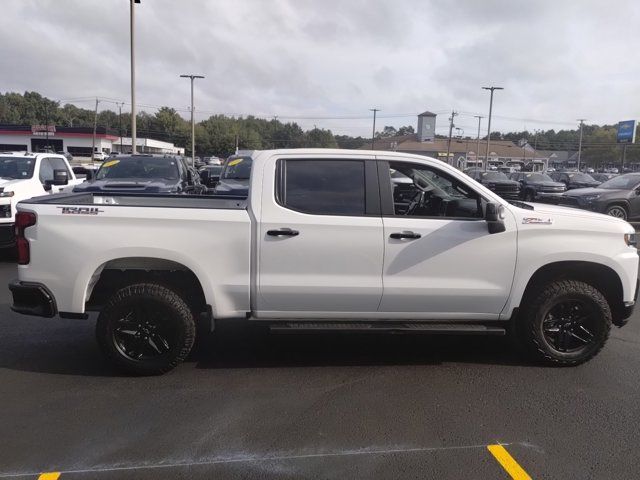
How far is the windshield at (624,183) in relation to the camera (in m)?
16.1

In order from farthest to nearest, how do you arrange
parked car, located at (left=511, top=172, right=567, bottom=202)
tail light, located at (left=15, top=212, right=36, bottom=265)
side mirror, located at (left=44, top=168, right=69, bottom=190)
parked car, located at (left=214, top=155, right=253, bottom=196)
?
parked car, located at (left=511, top=172, right=567, bottom=202)
parked car, located at (left=214, top=155, right=253, bottom=196)
side mirror, located at (left=44, top=168, right=69, bottom=190)
tail light, located at (left=15, top=212, right=36, bottom=265)

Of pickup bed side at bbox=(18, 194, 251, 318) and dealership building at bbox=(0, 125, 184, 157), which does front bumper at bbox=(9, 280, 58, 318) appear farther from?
→ dealership building at bbox=(0, 125, 184, 157)

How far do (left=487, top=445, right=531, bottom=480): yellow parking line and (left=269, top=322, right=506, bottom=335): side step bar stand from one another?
1.18 metres

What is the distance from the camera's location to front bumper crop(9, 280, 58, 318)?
171 inches

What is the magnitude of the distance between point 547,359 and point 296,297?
2350mm

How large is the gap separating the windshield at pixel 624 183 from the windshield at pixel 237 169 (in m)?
11.2

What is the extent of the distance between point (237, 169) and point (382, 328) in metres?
10.2

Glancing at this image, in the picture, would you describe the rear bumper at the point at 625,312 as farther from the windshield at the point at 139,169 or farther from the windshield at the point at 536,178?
the windshield at the point at 536,178

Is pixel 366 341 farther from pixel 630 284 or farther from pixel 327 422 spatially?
pixel 630 284

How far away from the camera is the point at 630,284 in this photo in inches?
187

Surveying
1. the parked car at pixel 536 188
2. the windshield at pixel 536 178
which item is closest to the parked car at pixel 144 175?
the parked car at pixel 536 188

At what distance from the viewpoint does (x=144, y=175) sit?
1138 centimetres

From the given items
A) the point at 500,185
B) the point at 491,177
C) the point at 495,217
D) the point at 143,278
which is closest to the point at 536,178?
the point at 491,177

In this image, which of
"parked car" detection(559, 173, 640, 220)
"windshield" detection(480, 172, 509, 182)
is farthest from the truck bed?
"windshield" detection(480, 172, 509, 182)
